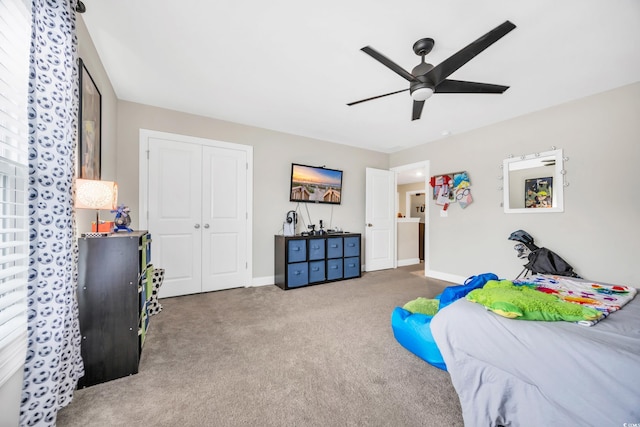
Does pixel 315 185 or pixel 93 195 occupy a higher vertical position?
pixel 315 185

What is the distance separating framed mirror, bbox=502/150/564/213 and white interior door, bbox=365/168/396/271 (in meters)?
2.07

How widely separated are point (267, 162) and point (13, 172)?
293 cm

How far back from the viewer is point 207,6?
1732mm

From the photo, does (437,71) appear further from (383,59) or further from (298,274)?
(298,274)

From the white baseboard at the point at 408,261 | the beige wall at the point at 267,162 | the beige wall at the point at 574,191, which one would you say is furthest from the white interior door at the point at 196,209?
the beige wall at the point at 574,191

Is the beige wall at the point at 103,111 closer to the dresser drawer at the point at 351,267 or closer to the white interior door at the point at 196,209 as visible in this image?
the white interior door at the point at 196,209

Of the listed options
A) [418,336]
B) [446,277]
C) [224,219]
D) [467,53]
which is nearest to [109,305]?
[224,219]

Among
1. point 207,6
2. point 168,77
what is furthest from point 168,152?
point 207,6

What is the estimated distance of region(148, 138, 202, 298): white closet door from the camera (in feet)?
10.7

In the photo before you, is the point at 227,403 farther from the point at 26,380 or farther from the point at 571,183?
the point at 571,183

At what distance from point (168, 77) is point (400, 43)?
7.71ft

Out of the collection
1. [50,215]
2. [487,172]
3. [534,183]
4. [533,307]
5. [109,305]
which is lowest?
[109,305]

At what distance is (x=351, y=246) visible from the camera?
4387mm

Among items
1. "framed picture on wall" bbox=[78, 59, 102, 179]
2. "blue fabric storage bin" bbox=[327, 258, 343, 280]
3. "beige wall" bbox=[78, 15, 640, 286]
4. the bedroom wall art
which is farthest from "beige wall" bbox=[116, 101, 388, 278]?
the bedroom wall art
